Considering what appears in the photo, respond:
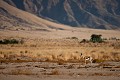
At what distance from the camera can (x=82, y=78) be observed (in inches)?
821

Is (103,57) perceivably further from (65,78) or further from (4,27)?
(4,27)

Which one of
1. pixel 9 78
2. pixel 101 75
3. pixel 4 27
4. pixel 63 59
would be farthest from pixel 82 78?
pixel 4 27

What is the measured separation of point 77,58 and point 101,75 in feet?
46.9

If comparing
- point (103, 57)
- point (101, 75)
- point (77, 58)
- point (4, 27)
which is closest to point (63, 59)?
point (77, 58)

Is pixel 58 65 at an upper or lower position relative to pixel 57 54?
lower

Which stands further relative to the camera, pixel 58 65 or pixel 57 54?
pixel 57 54

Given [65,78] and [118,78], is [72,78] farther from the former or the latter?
[118,78]

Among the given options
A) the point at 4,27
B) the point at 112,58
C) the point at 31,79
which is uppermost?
the point at 4,27

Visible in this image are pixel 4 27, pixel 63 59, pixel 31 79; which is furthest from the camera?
pixel 4 27

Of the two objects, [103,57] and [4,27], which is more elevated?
[4,27]

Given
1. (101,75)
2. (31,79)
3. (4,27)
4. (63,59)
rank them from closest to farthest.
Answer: (31,79), (101,75), (63,59), (4,27)

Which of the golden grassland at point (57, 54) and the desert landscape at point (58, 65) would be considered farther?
the golden grassland at point (57, 54)

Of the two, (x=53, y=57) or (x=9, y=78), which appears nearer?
(x=9, y=78)

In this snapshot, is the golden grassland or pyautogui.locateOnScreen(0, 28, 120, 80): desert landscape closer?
pyautogui.locateOnScreen(0, 28, 120, 80): desert landscape
